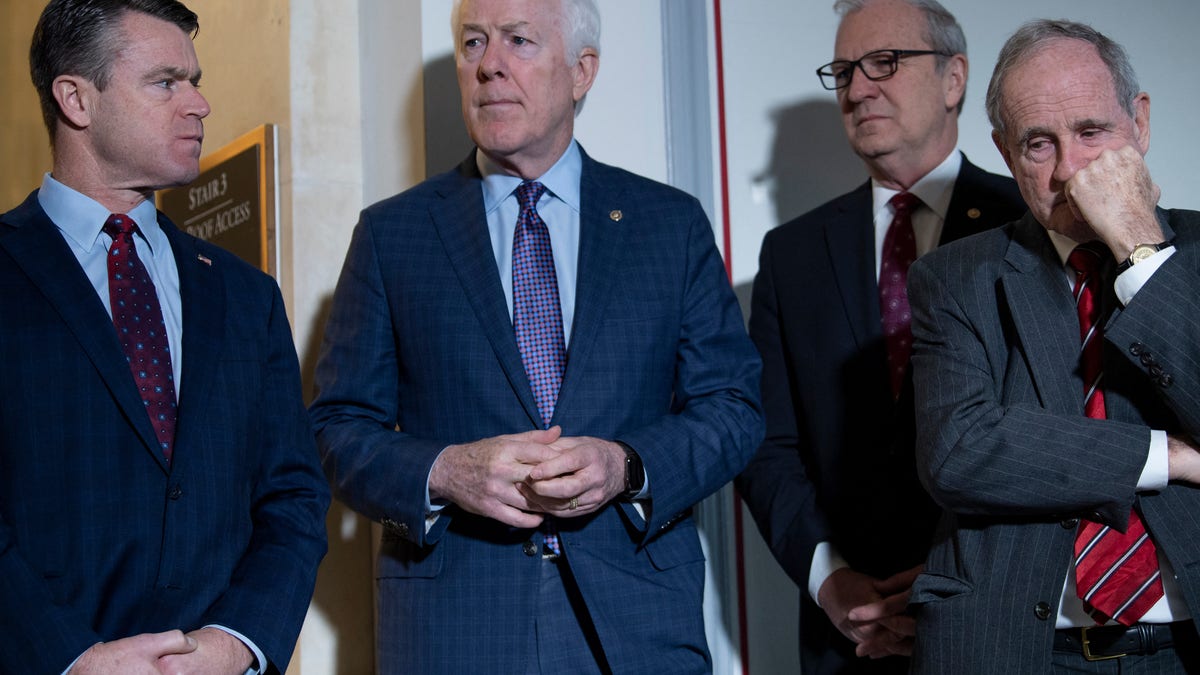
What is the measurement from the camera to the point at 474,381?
2.72 meters

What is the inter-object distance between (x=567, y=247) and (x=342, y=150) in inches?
40.7

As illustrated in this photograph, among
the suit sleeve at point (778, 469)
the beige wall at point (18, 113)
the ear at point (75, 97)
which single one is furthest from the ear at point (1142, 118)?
the beige wall at point (18, 113)

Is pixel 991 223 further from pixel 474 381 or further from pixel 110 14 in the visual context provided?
pixel 110 14

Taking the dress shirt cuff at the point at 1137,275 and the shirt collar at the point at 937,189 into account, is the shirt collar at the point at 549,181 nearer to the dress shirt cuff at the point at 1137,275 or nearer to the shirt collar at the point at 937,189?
the shirt collar at the point at 937,189

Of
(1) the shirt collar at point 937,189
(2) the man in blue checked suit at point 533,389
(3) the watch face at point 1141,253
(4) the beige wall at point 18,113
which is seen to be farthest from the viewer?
(4) the beige wall at point 18,113

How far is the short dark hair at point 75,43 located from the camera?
2354 millimetres

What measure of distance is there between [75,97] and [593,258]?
3.50ft

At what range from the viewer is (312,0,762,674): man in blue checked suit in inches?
102

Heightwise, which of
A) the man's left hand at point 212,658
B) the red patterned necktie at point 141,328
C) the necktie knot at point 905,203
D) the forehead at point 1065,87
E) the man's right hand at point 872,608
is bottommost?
the man's right hand at point 872,608

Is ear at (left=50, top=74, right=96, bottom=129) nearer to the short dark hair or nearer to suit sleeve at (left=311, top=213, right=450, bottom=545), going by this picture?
the short dark hair

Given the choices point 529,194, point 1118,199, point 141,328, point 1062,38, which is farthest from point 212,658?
point 1062,38

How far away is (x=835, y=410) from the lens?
3129 millimetres

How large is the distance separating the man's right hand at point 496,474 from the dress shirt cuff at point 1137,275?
3.38 ft

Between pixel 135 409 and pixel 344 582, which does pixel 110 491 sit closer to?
pixel 135 409
